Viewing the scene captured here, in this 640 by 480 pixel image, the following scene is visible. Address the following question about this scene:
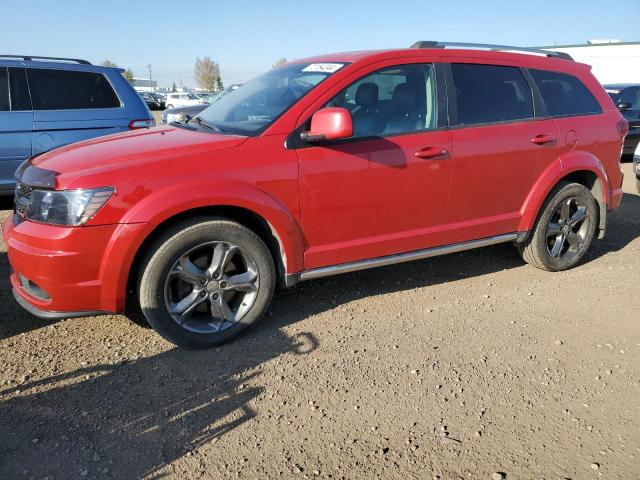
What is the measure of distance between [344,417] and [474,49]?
3.12m

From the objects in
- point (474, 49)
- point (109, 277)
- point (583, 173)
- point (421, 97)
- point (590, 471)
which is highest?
point (474, 49)

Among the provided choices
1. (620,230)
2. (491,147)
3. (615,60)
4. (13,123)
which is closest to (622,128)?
(620,230)

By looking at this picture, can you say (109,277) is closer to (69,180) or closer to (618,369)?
(69,180)

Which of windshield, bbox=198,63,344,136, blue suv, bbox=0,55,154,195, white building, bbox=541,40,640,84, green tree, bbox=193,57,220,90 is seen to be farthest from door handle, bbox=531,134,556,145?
green tree, bbox=193,57,220,90

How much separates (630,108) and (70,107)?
35.1 feet

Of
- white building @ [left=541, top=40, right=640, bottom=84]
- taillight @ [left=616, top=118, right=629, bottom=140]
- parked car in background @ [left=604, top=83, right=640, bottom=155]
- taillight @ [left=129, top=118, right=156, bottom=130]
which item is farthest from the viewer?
white building @ [left=541, top=40, right=640, bottom=84]

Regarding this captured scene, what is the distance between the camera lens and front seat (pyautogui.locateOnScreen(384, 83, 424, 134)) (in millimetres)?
3846

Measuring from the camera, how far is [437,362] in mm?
3301

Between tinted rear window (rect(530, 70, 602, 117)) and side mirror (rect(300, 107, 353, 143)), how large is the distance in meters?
2.14

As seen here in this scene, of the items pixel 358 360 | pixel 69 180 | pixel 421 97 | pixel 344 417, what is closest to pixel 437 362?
pixel 358 360

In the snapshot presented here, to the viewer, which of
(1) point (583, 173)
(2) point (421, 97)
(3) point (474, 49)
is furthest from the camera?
(1) point (583, 173)

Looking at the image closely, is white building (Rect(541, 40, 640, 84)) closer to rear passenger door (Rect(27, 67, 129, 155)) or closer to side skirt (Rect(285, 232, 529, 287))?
rear passenger door (Rect(27, 67, 129, 155))

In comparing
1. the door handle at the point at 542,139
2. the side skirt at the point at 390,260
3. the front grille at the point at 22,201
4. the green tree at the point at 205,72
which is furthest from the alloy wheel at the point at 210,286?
the green tree at the point at 205,72

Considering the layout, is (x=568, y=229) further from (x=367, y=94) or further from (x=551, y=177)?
(x=367, y=94)
